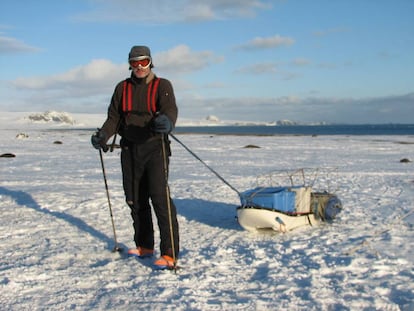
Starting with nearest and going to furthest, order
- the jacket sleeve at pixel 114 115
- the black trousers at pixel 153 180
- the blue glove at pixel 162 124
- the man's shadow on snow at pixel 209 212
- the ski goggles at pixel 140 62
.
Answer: the blue glove at pixel 162 124 < the ski goggles at pixel 140 62 < the black trousers at pixel 153 180 < the jacket sleeve at pixel 114 115 < the man's shadow on snow at pixel 209 212

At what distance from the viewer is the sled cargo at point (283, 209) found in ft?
19.4

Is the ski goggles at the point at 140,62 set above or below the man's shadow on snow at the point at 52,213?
above

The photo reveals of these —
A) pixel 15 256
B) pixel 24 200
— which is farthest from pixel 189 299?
pixel 24 200

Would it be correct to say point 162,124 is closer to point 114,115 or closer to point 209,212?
point 114,115

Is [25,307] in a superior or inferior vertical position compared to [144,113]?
inferior

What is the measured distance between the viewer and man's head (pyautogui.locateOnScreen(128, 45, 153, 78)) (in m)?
4.65

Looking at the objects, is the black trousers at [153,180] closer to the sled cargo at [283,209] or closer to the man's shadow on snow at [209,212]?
the sled cargo at [283,209]

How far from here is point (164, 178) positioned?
482 cm

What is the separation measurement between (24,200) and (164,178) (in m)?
5.03

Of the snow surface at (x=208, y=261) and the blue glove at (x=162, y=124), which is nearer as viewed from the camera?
the snow surface at (x=208, y=261)

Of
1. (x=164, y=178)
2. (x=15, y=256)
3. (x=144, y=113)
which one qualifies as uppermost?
(x=144, y=113)

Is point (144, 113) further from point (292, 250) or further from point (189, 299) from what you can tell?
point (292, 250)

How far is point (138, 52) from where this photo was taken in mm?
4660

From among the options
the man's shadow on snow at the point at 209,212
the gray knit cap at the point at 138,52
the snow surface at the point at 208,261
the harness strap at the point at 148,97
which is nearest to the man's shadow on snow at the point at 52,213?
the snow surface at the point at 208,261
